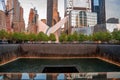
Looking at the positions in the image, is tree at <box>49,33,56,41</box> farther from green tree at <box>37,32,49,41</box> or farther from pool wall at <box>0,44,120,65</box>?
pool wall at <box>0,44,120,65</box>

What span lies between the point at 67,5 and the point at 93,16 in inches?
766

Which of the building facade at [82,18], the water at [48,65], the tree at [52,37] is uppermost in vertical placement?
the building facade at [82,18]

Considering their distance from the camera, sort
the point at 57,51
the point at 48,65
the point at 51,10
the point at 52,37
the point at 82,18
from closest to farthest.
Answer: the point at 48,65 → the point at 57,51 → the point at 52,37 → the point at 51,10 → the point at 82,18

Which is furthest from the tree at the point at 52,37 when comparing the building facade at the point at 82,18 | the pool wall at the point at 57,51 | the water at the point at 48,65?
the building facade at the point at 82,18

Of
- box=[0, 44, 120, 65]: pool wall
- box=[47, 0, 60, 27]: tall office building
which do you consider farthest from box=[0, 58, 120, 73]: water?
box=[47, 0, 60, 27]: tall office building

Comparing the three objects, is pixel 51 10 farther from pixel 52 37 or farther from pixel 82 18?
pixel 52 37

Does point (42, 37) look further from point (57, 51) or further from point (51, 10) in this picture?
point (51, 10)

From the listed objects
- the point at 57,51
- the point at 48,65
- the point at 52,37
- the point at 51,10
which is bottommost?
the point at 48,65

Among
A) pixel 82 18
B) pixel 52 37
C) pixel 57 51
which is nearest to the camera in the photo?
pixel 57 51

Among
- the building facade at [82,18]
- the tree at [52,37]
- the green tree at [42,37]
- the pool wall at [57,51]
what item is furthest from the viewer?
the building facade at [82,18]

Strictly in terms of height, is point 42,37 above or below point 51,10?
below

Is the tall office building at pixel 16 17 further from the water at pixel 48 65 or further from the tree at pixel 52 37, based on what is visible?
the water at pixel 48 65

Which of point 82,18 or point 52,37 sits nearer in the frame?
point 52,37

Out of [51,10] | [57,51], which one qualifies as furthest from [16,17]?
[57,51]
